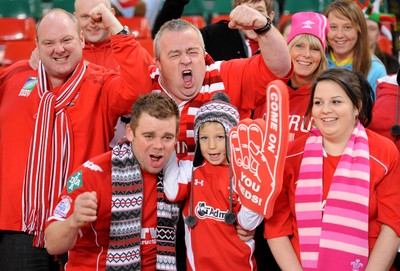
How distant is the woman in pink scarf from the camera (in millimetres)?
2914

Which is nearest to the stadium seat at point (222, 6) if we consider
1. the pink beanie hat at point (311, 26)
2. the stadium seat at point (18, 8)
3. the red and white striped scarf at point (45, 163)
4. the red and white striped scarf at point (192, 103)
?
the stadium seat at point (18, 8)

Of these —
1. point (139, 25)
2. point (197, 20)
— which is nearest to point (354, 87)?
point (139, 25)

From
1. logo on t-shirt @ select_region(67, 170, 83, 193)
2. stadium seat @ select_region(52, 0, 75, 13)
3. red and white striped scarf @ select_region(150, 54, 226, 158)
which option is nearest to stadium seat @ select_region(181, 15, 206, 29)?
stadium seat @ select_region(52, 0, 75, 13)

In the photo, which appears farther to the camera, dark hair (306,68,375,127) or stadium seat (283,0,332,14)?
stadium seat (283,0,332,14)

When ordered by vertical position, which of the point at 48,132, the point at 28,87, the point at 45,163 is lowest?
the point at 45,163

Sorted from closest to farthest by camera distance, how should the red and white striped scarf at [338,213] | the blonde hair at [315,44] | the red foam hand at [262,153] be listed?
the red foam hand at [262,153] → the red and white striped scarf at [338,213] → the blonde hair at [315,44]

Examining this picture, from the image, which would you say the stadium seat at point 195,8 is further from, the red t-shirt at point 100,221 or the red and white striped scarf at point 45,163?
the red t-shirt at point 100,221

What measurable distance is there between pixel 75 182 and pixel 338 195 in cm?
109

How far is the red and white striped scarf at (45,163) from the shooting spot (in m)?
3.36

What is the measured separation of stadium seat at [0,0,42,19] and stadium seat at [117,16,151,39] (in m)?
0.89

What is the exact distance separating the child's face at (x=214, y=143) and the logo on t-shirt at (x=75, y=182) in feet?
1.74

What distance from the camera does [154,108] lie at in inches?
119

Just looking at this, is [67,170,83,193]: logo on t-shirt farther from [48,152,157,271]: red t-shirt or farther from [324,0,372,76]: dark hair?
[324,0,372,76]: dark hair

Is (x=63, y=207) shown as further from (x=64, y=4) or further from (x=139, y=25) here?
(x=64, y=4)
